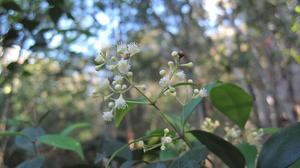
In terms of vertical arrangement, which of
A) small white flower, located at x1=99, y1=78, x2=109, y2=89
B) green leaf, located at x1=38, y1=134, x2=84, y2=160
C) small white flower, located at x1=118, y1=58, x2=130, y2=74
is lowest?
green leaf, located at x1=38, y1=134, x2=84, y2=160

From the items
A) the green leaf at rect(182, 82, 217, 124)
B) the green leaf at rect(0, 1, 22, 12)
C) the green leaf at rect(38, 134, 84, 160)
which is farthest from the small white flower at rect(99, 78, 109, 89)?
the green leaf at rect(0, 1, 22, 12)

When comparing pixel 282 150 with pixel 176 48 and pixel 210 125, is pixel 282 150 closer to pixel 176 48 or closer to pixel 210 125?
pixel 210 125

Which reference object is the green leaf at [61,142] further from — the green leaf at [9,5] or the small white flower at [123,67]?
the green leaf at [9,5]

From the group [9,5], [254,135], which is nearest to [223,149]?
[254,135]

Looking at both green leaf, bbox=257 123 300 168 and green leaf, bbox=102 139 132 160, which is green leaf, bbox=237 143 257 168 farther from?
green leaf, bbox=102 139 132 160

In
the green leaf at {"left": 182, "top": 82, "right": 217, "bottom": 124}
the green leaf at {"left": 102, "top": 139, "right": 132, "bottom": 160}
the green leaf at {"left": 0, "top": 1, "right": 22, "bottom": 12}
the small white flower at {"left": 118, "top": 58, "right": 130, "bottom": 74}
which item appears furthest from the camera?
the green leaf at {"left": 0, "top": 1, "right": 22, "bottom": 12}

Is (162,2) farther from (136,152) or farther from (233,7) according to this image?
(136,152)
